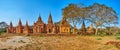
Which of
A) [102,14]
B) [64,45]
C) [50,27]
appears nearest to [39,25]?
[50,27]

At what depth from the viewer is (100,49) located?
20.4 m

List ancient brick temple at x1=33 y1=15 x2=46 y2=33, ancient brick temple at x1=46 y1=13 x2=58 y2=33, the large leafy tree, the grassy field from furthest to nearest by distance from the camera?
1. ancient brick temple at x1=33 y1=15 x2=46 y2=33
2. ancient brick temple at x1=46 y1=13 x2=58 y2=33
3. the large leafy tree
4. the grassy field

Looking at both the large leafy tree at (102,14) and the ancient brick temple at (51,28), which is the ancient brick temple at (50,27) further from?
the large leafy tree at (102,14)

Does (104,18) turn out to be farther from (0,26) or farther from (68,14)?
(0,26)

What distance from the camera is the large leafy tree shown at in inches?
1869

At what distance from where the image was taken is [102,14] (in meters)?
47.5

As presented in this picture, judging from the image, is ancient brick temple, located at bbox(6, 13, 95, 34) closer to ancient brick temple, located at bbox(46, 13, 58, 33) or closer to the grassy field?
ancient brick temple, located at bbox(46, 13, 58, 33)

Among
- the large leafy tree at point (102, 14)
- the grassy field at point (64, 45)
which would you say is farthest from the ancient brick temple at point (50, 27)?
the grassy field at point (64, 45)

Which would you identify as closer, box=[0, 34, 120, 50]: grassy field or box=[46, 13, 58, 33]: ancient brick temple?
box=[0, 34, 120, 50]: grassy field

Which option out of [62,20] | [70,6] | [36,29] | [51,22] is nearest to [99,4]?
[70,6]

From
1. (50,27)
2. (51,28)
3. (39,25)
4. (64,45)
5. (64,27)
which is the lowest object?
(64,45)

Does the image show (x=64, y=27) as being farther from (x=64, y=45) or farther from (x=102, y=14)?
(x=64, y=45)

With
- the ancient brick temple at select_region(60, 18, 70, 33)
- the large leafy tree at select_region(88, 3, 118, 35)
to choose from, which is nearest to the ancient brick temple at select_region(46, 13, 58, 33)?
the ancient brick temple at select_region(60, 18, 70, 33)

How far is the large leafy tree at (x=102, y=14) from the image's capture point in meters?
47.5
